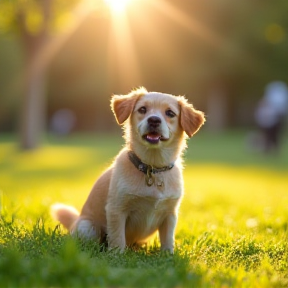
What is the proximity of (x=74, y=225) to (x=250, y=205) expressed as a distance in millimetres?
3897

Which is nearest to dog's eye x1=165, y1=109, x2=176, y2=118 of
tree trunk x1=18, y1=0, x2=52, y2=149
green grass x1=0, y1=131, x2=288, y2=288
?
green grass x1=0, y1=131, x2=288, y2=288

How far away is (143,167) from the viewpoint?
4.60 metres

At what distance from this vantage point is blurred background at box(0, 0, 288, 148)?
116ft

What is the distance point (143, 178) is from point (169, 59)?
3484 centimetres

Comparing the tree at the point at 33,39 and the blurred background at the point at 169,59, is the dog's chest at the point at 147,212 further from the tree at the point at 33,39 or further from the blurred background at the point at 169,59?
the blurred background at the point at 169,59

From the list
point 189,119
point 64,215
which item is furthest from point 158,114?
point 64,215

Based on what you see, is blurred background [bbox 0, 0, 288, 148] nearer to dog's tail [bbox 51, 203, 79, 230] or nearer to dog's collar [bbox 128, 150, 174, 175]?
dog's tail [bbox 51, 203, 79, 230]

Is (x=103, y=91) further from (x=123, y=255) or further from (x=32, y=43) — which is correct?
(x=123, y=255)

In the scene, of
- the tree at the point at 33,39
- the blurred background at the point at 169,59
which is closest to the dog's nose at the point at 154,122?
the tree at the point at 33,39

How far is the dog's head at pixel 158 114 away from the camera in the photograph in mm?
4688

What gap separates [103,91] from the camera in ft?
138

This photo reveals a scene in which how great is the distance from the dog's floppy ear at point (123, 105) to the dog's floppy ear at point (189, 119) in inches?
16.0

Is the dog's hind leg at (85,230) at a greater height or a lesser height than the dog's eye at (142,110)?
lesser

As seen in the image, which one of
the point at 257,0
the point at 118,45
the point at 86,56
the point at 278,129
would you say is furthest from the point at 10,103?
the point at 278,129
